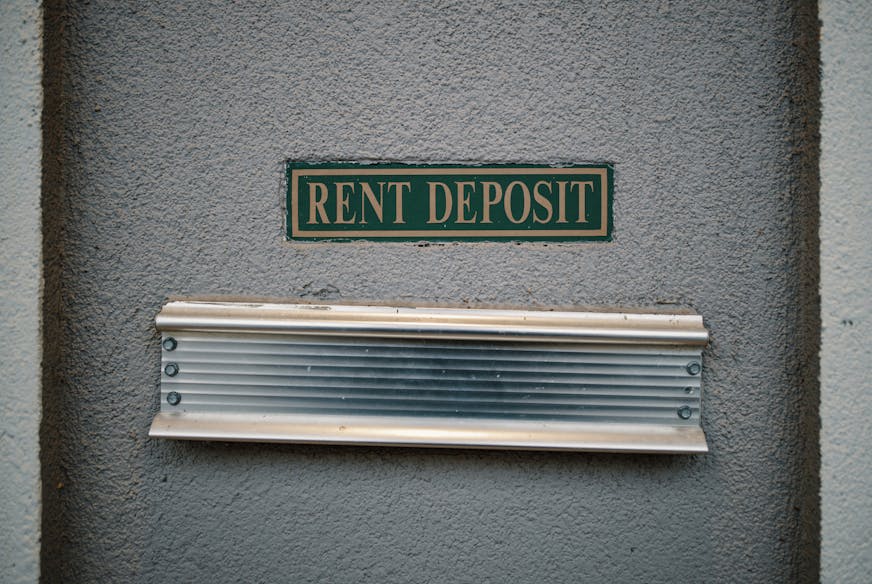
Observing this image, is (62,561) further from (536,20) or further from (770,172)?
(770,172)

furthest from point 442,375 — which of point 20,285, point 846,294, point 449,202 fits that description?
point 20,285

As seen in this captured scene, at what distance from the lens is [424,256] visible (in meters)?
1.38

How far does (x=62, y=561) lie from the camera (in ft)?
4.59

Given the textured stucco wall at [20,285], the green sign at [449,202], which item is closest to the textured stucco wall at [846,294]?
the green sign at [449,202]

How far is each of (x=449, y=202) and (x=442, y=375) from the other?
1.69 feet

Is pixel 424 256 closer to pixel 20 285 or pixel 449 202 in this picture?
pixel 449 202

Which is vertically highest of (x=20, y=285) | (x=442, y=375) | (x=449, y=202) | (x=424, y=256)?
(x=449, y=202)

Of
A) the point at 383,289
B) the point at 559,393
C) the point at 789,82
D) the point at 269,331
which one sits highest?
the point at 789,82

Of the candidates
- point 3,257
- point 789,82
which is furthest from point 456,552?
point 789,82

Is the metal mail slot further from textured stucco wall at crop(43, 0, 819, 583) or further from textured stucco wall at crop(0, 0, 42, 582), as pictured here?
textured stucco wall at crop(0, 0, 42, 582)

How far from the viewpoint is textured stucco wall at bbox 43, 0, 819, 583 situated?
4.43 feet

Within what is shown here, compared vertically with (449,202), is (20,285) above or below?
below

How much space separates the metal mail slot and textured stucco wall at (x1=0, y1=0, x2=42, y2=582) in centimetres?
36

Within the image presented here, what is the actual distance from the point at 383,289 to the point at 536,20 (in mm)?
928
